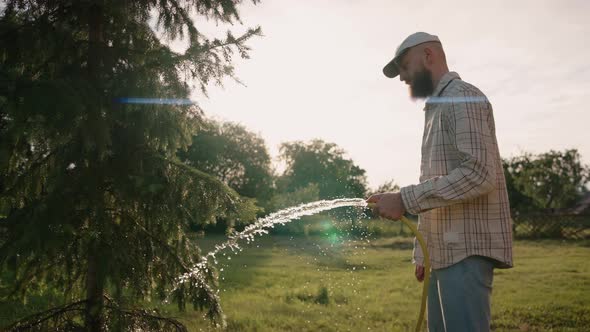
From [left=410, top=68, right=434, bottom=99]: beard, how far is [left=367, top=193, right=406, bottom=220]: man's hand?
0.71m

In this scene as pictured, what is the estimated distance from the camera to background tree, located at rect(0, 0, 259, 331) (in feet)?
12.8

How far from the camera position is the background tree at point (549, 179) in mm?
38281

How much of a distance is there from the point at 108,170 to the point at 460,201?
2794 mm

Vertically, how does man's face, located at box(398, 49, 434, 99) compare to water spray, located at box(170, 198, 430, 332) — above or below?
above

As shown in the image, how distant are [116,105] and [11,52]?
98cm

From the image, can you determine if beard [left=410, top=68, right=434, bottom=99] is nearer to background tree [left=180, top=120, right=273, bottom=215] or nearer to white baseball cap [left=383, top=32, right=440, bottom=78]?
white baseball cap [left=383, top=32, right=440, bottom=78]

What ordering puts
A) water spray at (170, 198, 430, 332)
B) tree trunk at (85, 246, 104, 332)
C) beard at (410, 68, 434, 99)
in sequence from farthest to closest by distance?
tree trunk at (85, 246, 104, 332)
water spray at (170, 198, 430, 332)
beard at (410, 68, 434, 99)

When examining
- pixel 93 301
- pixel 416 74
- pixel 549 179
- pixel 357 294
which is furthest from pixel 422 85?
pixel 549 179

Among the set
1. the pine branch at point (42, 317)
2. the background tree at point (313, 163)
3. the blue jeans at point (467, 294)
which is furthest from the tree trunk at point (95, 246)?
the background tree at point (313, 163)

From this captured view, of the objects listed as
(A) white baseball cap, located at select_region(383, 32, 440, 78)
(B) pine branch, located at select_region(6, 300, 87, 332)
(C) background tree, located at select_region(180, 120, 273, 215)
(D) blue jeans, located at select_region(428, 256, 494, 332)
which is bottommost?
(B) pine branch, located at select_region(6, 300, 87, 332)

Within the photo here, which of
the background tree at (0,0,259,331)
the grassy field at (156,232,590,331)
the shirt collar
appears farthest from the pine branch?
the shirt collar

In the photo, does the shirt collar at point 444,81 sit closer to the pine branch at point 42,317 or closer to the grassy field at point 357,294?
the pine branch at point 42,317

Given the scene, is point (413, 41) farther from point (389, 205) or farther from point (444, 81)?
point (389, 205)

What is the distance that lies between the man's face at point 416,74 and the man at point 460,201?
4 centimetres
